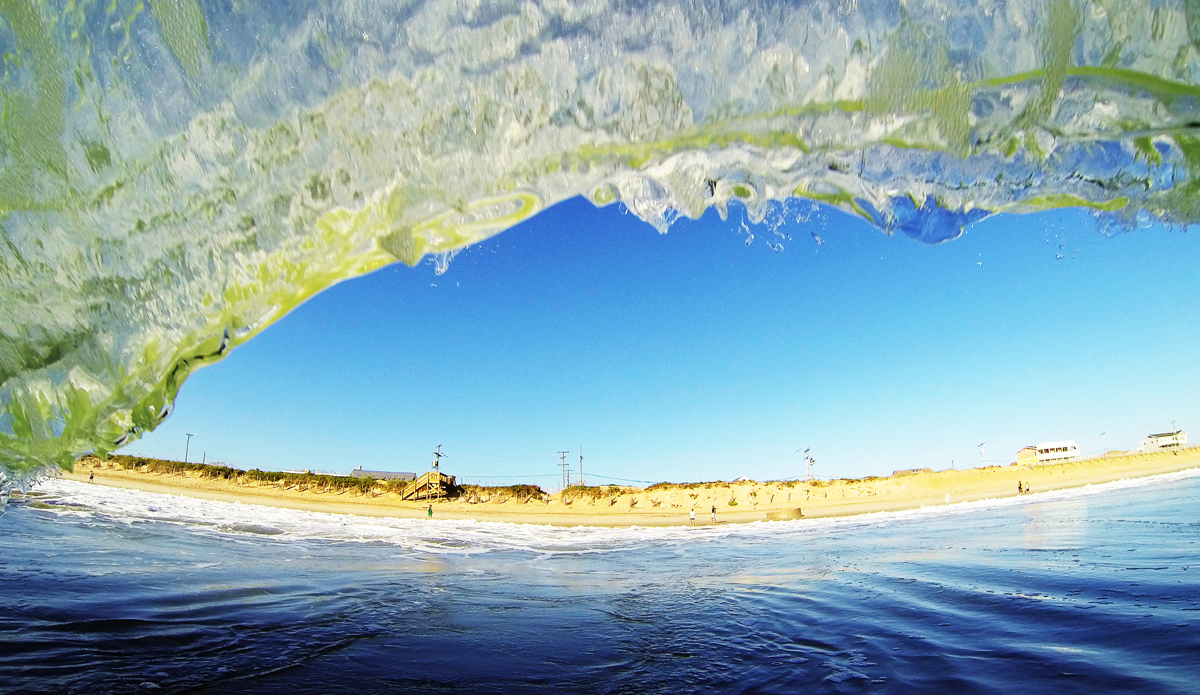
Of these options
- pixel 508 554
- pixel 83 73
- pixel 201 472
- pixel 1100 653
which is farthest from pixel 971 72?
pixel 201 472

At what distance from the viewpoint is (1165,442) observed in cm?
7556

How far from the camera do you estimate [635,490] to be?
46656 mm

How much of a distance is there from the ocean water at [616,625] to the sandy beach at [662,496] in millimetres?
28949

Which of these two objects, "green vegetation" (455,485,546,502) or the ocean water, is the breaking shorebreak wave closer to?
the ocean water

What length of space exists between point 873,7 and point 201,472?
56245 mm

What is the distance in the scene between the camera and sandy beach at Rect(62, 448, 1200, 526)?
38.1m

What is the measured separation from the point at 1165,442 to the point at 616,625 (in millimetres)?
105649

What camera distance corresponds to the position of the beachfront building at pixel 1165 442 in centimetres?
7412

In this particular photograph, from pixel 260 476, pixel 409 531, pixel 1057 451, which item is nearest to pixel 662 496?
pixel 409 531

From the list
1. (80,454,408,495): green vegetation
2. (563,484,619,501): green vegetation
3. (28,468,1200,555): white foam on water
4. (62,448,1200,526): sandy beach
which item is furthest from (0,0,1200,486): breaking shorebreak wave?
(80,454,408,495): green vegetation

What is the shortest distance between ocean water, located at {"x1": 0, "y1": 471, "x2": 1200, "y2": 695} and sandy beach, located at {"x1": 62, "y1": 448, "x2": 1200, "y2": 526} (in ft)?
95.0

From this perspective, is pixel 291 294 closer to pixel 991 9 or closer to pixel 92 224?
pixel 92 224

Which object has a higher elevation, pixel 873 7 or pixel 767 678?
pixel 873 7

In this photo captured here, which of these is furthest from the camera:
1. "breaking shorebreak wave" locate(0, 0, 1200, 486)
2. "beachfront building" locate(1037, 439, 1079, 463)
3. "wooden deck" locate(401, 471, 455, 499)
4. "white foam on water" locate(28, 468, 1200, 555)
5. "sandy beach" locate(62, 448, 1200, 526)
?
"beachfront building" locate(1037, 439, 1079, 463)
